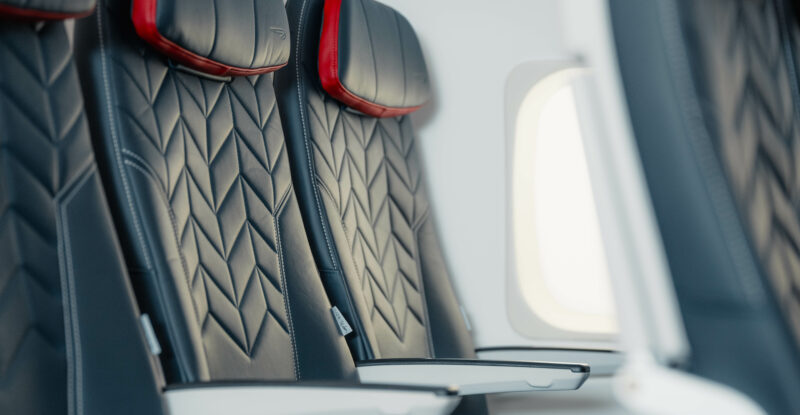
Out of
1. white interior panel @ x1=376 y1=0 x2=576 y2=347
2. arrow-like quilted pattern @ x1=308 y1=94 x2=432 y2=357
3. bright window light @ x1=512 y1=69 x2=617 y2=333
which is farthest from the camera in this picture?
white interior panel @ x1=376 y1=0 x2=576 y2=347

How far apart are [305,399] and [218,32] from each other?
0.67m

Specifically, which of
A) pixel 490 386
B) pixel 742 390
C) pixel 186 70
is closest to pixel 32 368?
pixel 186 70

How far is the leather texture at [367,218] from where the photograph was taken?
161 centimetres

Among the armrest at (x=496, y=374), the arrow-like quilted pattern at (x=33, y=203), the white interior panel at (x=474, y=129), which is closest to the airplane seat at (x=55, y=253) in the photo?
the arrow-like quilted pattern at (x=33, y=203)

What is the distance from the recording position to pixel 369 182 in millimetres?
1794

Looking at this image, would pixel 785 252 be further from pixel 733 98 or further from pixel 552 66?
pixel 552 66

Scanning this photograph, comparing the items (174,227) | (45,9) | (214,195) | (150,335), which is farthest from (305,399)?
(45,9)

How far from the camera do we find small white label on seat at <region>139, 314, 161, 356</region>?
1.14 meters

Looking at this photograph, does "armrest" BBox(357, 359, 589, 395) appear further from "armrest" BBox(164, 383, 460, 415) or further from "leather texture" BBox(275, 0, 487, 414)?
"armrest" BBox(164, 383, 460, 415)

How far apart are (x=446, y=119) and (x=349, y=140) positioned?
513 millimetres

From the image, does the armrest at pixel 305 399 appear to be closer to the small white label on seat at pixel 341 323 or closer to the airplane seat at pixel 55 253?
the airplane seat at pixel 55 253

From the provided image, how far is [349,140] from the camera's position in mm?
1750

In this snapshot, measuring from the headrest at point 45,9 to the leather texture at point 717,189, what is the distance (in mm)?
750

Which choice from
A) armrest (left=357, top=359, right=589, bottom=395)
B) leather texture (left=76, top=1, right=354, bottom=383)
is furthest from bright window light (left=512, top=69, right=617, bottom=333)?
leather texture (left=76, top=1, right=354, bottom=383)
